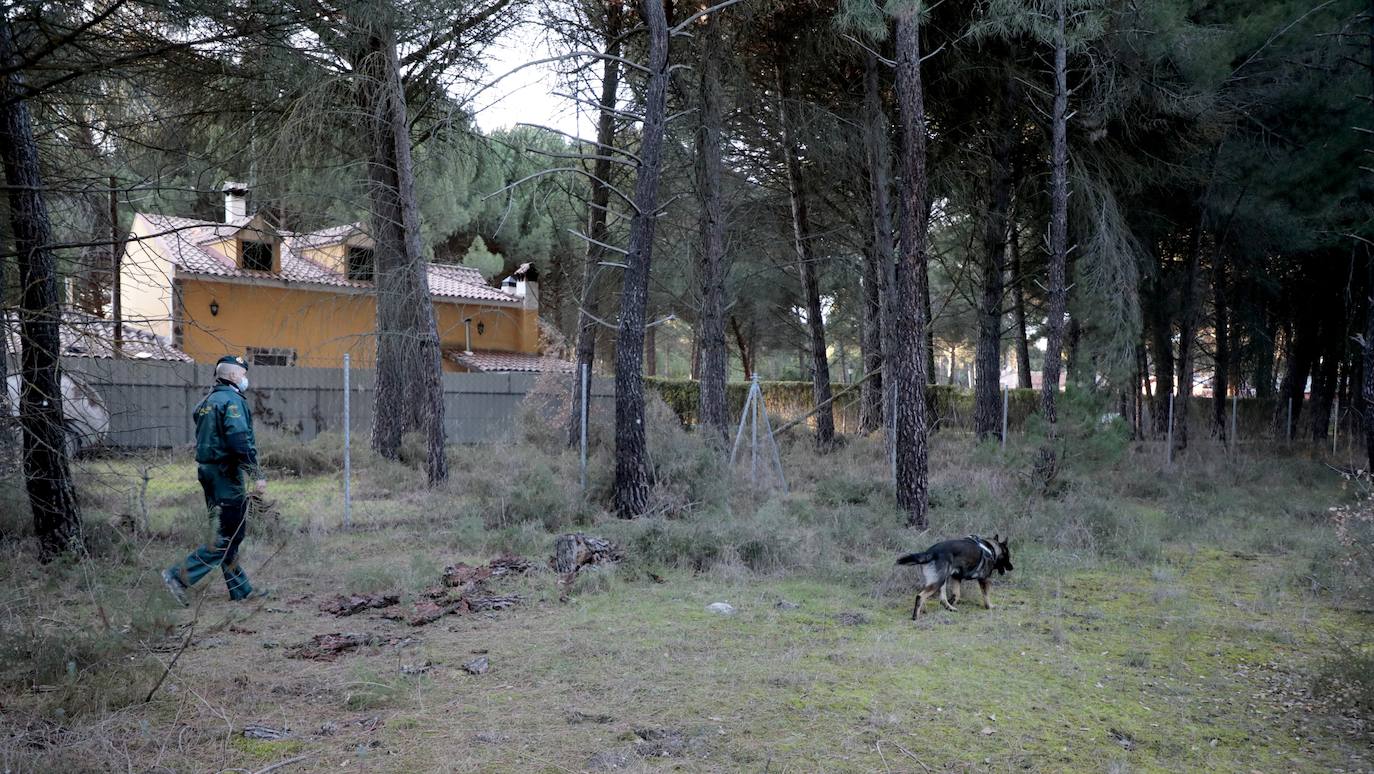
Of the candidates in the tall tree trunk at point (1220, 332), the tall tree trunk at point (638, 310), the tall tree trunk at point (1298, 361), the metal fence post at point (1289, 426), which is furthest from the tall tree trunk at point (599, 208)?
the tall tree trunk at point (1298, 361)

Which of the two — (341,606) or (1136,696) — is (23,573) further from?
(1136,696)

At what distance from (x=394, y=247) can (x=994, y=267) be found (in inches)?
460

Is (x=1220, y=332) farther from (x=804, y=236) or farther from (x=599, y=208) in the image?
(x=599, y=208)

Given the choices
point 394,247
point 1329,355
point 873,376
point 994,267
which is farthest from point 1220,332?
point 394,247

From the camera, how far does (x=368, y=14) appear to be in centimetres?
1156

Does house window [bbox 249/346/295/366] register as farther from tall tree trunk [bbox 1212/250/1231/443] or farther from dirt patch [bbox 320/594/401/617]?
tall tree trunk [bbox 1212/250/1231/443]

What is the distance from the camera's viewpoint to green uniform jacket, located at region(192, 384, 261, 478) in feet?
22.1

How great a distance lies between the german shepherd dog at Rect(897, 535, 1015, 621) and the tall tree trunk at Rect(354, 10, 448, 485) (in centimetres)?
797

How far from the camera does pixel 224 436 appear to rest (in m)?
6.75

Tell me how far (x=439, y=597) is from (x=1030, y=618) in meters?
4.64

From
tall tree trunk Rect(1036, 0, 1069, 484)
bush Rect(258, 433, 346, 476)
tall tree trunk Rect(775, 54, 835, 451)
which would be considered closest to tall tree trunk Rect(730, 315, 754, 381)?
tall tree trunk Rect(775, 54, 835, 451)

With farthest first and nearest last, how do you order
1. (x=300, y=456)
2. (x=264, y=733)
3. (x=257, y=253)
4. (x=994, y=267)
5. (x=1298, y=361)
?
(x=1298, y=361), (x=994, y=267), (x=300, y=456), (x=257, y=253), (x=264, y=733)

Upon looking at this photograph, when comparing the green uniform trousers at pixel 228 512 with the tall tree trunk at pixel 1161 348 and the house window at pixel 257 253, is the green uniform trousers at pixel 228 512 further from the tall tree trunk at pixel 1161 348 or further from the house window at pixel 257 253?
the tall tree trunk at pixel 1161 348

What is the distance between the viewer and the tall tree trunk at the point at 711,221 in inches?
587
